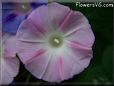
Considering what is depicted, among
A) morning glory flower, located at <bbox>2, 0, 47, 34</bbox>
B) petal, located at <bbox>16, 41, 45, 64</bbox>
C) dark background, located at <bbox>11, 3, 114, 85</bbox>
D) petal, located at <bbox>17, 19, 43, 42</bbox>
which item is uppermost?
morning glory flower, located at <bbox>2, 0, 47, 34</bbox>

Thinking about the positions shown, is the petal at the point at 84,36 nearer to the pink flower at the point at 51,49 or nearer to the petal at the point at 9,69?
the pink flower at the point at 51,49

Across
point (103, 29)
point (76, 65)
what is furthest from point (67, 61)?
point (103, 29)

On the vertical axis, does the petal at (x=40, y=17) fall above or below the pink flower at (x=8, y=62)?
above

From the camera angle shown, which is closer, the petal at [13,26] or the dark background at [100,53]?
the petal at [13,26]

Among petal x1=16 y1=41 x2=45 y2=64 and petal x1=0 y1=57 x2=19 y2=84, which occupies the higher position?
petal x1=16 y1=41 x2=45 y2=64

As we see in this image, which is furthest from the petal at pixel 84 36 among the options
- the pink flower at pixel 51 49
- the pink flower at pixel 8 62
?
the pink flower at pixel 8 62

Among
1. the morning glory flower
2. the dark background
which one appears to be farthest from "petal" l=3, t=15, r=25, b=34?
the dark background

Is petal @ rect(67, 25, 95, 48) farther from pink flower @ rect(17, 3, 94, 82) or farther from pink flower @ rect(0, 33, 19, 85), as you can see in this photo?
pink flower @ rect(0, 33, 19, 85)

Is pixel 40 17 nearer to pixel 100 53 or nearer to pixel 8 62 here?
pixel 8 62

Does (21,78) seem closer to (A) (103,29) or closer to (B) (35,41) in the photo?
(B) (35,41)
